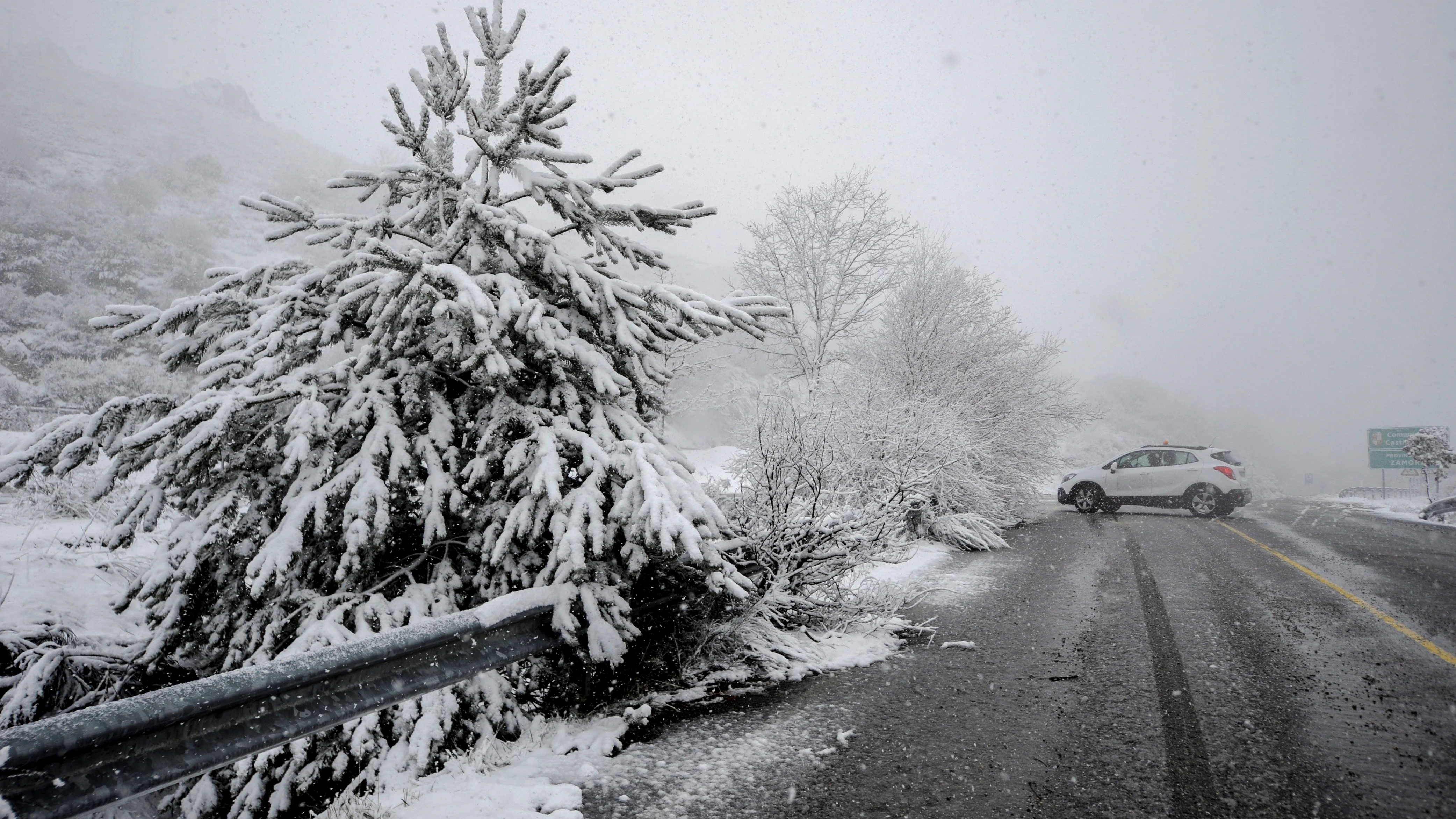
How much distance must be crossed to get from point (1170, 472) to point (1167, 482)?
0.28m

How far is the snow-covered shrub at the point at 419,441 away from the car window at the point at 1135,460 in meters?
16.9

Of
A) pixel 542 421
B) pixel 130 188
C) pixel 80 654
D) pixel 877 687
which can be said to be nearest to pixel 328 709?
pixel 542 421

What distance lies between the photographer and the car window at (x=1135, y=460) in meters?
17.2

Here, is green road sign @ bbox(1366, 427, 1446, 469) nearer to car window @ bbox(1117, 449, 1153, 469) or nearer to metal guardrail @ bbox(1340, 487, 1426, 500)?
metal guardrail @ bbox(1340, 487, 1426, 500)

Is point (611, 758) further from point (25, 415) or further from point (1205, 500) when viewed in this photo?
point (25, 415)

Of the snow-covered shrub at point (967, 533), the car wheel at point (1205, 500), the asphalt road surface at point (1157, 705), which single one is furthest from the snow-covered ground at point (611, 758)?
the car wheel at point (1205, 500)

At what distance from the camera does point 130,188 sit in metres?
44.9

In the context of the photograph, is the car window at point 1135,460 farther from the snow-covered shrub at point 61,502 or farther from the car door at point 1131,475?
the snow-covered shrub at point 61,502

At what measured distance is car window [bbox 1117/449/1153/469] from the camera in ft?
56.3

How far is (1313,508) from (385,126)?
30082 millimetres

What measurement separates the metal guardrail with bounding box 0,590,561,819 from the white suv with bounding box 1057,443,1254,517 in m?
18.4

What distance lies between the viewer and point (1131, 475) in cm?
1727

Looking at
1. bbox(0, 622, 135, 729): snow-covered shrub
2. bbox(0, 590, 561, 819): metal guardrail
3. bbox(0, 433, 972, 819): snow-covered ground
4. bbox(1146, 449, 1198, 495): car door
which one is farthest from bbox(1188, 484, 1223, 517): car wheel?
bbox(0, 622, 135, 729): snow-covered shrub

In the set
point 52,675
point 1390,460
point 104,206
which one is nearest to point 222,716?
point 52,675
